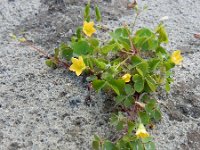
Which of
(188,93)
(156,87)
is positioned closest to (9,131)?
(156,87)

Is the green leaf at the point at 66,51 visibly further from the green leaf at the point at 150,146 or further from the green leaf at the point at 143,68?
the green leaf at the point at 150,146

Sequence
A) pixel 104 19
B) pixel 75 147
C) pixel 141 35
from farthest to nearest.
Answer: pixel 104 19, pixel 141 35, pixel 75 147

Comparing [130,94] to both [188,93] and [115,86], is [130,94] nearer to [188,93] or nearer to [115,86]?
[115,86]

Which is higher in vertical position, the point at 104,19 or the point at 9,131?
the point at 104,19

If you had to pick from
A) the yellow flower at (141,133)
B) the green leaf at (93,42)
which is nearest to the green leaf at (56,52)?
the green leaf at (93,42)

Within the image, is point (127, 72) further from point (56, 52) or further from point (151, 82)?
point (56, 52)

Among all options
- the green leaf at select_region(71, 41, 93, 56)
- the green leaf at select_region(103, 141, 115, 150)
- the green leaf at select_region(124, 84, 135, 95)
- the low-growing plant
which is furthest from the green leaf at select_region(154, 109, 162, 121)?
the green leaf at select_region(71, 41, 93, 56)
